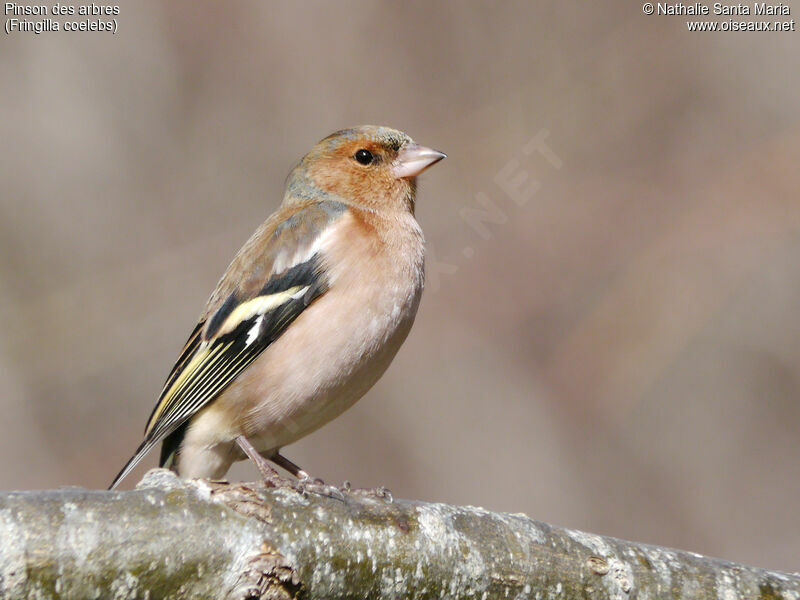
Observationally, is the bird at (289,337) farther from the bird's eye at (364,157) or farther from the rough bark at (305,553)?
the rough bark at (305,553)

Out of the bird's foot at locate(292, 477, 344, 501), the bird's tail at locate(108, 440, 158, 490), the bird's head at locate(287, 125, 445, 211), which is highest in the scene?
the bird's head at locate(287, 125, 445, 211)

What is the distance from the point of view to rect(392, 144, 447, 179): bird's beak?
4203 mm

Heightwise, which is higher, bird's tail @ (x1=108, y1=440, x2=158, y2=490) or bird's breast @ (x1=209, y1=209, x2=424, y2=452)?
bird's breast @ (x1=209, y1=209, x2=424, y2=452)

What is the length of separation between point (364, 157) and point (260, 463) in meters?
1.58

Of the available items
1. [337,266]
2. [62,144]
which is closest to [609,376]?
[337,266]

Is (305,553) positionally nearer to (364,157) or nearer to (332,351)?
(332,351)

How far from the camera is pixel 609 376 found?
5.79 m

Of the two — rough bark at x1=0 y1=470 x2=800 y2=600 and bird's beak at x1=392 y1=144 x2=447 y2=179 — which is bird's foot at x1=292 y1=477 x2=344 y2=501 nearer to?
rough bark at x1=0 y1=470 x2=800 y2=600

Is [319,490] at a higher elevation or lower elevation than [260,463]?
higher

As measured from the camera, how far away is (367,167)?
4.29m

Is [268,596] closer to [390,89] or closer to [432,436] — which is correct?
[432,436]

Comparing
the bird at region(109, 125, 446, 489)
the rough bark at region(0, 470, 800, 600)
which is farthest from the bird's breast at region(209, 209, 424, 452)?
the rough bark at region(0, 470, 800, 600)

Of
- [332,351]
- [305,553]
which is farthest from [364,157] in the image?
[305,553]

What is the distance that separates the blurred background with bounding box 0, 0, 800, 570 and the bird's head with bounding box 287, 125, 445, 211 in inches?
56.5
